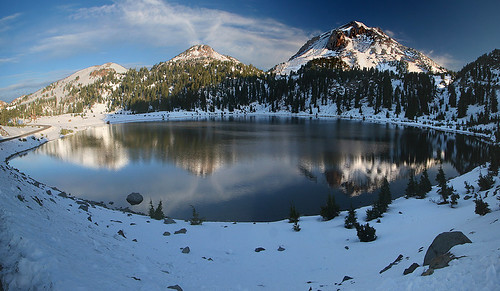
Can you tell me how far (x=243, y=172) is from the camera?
26.0 meters

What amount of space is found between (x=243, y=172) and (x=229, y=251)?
15207mm

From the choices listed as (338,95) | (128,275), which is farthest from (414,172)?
(338,95)

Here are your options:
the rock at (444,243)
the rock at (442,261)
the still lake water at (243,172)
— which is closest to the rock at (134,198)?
the still lake water at (243,172)

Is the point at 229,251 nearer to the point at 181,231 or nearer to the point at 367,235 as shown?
the point at 181,231

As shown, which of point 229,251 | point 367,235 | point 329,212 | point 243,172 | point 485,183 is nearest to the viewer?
point 229,251

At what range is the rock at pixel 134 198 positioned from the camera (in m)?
19.0

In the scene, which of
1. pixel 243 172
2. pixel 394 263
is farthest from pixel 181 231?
pixel 243 172

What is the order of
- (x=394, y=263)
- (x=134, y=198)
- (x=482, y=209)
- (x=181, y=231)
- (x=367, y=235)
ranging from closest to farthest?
(x=394, y=263) < (x=482, y=209) < (x=367, y=235) < (x=181, y=231) < (x=134, y=198)

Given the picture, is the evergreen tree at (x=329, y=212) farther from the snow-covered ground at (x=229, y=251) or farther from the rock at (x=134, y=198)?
the rock at (x=134, y=198)

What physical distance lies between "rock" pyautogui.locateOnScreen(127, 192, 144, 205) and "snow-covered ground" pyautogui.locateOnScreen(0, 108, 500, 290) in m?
5.41

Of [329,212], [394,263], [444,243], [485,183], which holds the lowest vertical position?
[329,212]

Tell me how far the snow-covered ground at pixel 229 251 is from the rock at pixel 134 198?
5405 mm

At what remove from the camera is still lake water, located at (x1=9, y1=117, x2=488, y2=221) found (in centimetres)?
1883

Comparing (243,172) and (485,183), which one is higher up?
(485,183)
